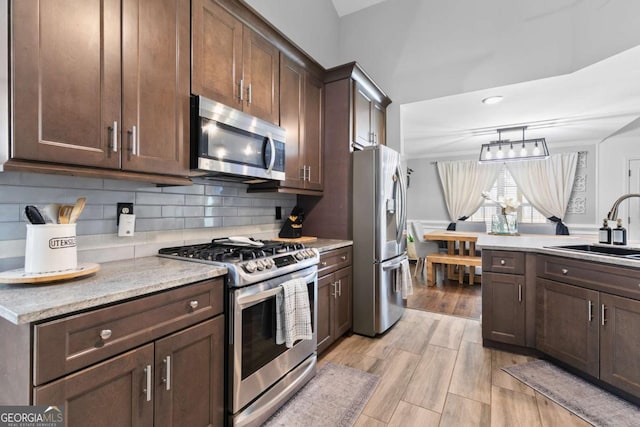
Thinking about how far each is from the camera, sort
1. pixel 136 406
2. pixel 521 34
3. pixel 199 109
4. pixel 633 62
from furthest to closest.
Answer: pixel 521 34
pixel 633 62
pixel 199 109
pixel 136 406

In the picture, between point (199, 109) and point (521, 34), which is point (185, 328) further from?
point (521, 34)

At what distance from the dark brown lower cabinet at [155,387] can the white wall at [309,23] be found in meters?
2.62

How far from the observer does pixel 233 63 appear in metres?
1.89

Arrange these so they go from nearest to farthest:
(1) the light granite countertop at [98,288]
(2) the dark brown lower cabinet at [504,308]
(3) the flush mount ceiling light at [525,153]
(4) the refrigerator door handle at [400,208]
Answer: (1) the light granite countertop at [98,288]
(2) the dark brown lower cabinet at [504,308]
(4) the refrigerator door handle at [400,208]
(3) the flush mount ceiling light at [525,153]

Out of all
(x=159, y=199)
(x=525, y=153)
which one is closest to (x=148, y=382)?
(x=159, y=199)

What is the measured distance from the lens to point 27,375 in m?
0.84

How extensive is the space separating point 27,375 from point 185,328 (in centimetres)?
49

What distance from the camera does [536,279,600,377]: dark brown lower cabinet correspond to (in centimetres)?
197

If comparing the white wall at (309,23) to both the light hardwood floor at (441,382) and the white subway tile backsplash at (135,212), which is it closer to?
the white subway tile backsplash at (135,212)

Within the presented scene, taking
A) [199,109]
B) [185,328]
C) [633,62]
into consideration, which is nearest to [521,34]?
[633,62]

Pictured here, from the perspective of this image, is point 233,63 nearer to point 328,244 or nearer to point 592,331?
point 328,244

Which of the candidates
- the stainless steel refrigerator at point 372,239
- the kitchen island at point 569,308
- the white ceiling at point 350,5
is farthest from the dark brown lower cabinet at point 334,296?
the white ceiling at point 350,5

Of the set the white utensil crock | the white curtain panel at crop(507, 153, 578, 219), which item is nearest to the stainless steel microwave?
the white utensil crock

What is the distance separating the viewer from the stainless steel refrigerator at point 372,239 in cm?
265
